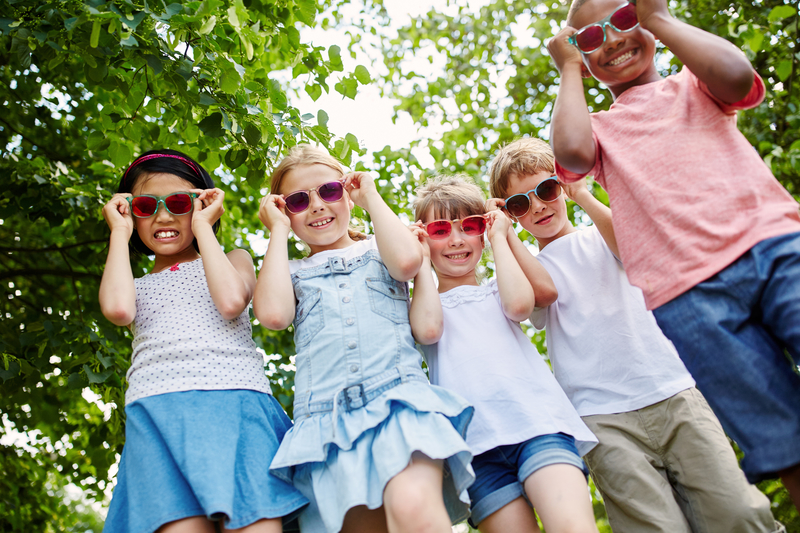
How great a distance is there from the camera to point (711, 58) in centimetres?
176

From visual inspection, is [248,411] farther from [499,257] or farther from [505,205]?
[505,205]

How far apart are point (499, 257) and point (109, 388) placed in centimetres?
217

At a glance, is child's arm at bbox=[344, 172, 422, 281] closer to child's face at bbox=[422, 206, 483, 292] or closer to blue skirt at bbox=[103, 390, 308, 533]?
child's face at bbox=[422, 206, 483, 292]

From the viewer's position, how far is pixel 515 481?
213 centimetres

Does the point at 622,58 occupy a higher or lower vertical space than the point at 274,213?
lower

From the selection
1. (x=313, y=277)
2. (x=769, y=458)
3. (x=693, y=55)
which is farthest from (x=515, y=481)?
(x=693, y=55)

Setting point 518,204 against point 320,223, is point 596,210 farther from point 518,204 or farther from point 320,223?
point 320,223

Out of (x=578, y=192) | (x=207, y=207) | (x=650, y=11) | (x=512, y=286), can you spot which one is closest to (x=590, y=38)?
(x=650, y=11)

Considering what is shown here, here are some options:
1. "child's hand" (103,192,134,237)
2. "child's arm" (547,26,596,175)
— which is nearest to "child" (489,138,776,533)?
"child's arm" (547,26,596,175)

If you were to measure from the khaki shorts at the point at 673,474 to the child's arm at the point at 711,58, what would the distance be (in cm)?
114

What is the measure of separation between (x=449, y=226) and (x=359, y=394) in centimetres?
93

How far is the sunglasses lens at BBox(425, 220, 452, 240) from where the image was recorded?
264 centimetres

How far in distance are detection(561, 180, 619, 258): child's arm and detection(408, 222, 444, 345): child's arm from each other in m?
0.73

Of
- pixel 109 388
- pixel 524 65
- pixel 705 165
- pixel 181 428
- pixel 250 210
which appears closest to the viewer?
Result: pixel 705 165
